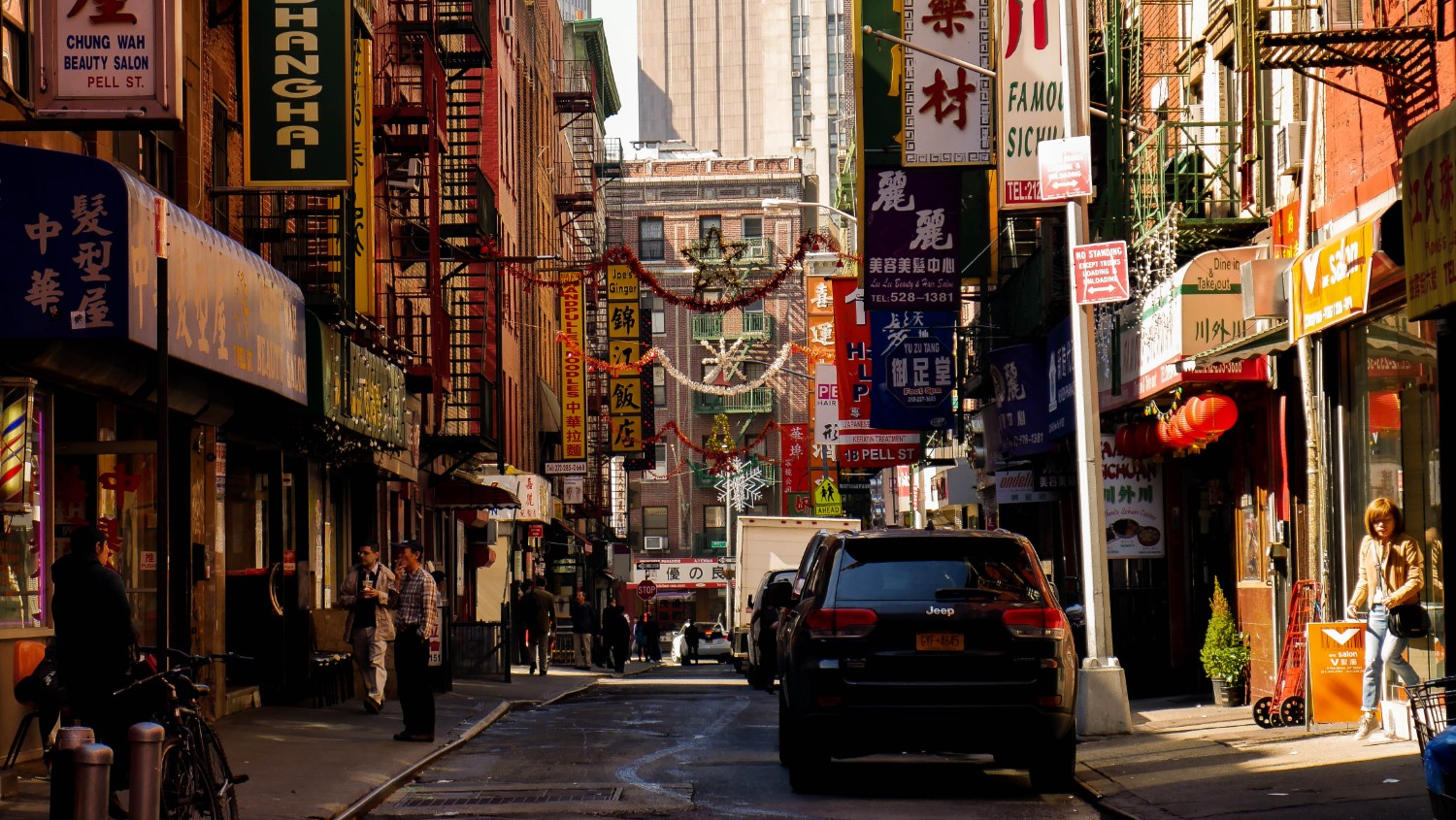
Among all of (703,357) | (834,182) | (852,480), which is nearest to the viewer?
(852,480)

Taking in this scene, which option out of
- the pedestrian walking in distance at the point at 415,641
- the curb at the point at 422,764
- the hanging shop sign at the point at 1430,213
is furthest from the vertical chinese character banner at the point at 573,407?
the hanging shop sign at the point at 1430,213

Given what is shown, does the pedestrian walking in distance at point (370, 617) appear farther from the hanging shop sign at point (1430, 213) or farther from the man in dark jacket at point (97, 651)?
the hanging shop sign at point (1430, 213)

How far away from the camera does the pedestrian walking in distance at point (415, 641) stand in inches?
699

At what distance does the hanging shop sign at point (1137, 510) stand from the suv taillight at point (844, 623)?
10.4 metres

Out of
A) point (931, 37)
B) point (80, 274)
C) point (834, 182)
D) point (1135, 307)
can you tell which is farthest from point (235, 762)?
point (834, 182)

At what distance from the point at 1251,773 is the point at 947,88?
13.3 m

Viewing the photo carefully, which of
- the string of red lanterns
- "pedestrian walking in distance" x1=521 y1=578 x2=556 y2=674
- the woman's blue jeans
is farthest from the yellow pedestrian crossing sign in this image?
the woman's blue jeans

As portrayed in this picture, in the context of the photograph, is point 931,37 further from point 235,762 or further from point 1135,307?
point 235,762

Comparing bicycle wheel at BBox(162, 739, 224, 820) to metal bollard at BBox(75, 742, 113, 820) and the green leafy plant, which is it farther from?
the green leafy plant

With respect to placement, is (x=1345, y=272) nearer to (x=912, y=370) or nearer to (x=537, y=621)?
(x=912, y=370)

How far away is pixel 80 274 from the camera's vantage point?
1277 cm

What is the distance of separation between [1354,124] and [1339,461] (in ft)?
9.49

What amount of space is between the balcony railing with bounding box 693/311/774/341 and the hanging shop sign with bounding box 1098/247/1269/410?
7944 centimetres

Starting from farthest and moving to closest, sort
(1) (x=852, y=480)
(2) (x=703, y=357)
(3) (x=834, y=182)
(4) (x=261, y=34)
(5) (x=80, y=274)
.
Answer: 1. (3) (x=834, y=182)
2. (2) (x=703, y=357)
3. (1) (x=852, y=480)
4. (4) (x=261, y=34)
5. (5) (x=80, y=274)
